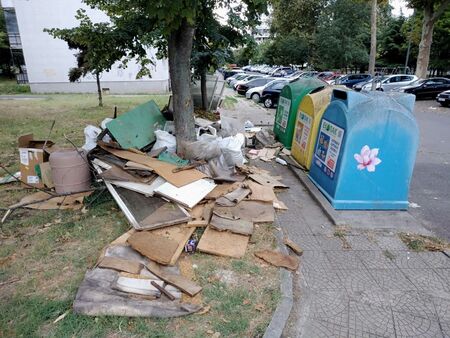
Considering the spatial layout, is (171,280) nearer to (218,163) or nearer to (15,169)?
(218,163)

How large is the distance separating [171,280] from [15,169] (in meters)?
5.19

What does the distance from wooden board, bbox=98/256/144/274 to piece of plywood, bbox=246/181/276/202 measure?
2116 mm

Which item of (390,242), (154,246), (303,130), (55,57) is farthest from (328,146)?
(55,57)

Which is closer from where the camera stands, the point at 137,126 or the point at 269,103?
the point at 137,126

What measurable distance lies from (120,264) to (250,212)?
1.94 meters

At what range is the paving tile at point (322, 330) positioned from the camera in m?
2.63

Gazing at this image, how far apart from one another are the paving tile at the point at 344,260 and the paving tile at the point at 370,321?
0.57 meters

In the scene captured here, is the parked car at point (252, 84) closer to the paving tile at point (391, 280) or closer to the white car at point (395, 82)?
the white car at point (395, 82)

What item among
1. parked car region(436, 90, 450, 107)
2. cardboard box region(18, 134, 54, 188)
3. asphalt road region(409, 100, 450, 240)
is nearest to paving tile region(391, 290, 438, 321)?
asphalt road region(409, 100, 450, 240)

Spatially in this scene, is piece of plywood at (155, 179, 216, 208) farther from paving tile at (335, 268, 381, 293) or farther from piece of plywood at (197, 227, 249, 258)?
paving tile at (335, 268, 381, 293)

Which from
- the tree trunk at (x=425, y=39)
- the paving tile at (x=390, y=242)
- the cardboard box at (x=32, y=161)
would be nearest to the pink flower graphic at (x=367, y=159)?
→ the paving tile at (x=390, y=242)

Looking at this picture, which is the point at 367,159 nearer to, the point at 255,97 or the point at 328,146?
the point at 328,146

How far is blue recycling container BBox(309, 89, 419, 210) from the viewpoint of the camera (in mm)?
4355

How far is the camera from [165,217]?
13.1 feet
